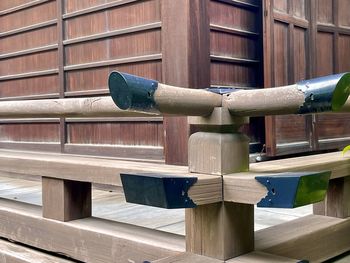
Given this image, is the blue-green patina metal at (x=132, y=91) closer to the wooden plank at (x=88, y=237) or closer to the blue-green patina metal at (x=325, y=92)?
the blue-green patina metal at (x=325, y=92)

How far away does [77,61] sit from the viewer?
13.0 feet

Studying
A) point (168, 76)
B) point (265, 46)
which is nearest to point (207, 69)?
point (168, 76)

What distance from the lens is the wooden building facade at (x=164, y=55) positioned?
3170 millimetres

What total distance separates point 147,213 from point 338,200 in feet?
4.11

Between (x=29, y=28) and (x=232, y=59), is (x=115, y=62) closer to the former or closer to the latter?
(x=232, y=59)

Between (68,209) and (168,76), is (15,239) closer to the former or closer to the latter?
(68,209)

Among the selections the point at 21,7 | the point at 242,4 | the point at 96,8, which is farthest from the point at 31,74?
the point at 242,4

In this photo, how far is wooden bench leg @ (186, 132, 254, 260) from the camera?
1160mm

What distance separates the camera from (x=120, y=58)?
3.61 meters

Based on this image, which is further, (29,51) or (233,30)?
(29,51)

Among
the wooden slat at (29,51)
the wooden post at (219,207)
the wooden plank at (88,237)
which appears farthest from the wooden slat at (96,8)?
the wooden post at (219,207)

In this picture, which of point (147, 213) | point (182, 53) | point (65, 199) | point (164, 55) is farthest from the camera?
point (164, 55)

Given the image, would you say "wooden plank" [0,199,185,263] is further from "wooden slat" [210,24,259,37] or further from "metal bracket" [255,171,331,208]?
"wooden slat" [210,24,259,37]

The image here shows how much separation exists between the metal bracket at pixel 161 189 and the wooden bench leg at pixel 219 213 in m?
→ 0.10
